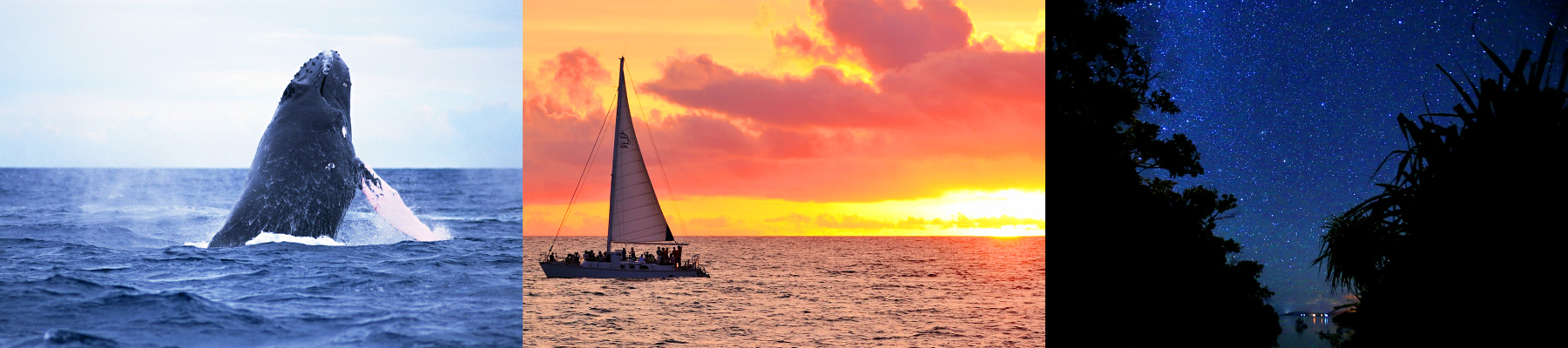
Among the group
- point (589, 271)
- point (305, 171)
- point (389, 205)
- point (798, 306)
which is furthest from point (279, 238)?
point (798, 306)

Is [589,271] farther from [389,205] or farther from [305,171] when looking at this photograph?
[305,171]

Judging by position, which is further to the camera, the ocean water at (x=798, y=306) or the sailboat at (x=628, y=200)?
the ocean water at (x=798, y=306)

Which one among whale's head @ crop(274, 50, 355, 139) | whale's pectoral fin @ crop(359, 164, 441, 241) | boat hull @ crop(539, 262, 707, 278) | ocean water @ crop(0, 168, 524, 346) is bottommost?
boat hull @ crop(539, 262, 707, 278)

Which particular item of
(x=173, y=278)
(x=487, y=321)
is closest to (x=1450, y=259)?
(x=487, y=321)

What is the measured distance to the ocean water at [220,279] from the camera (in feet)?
21.4

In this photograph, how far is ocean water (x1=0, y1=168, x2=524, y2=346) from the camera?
653 centimetres

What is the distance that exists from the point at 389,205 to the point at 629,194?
22.4 ft

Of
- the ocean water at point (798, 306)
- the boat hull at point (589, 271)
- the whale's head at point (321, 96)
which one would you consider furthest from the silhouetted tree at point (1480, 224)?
the boat hull at point (589, 271)

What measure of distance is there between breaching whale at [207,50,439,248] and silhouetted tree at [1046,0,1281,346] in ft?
24.6

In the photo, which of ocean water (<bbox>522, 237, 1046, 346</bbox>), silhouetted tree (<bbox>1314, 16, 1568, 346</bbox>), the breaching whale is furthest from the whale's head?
silhouetted tree (<bbox>1314, 16, 1568, 346</bbox>)

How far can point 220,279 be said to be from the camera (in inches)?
311

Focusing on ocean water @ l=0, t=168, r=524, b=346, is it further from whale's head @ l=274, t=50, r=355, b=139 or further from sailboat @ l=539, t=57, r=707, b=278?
sailboat @ l=539, t=57, r=707, b=278

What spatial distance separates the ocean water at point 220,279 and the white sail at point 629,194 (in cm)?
445

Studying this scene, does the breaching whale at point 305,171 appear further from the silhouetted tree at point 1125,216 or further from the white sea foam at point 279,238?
the silhouetted tree at point 1125,216
